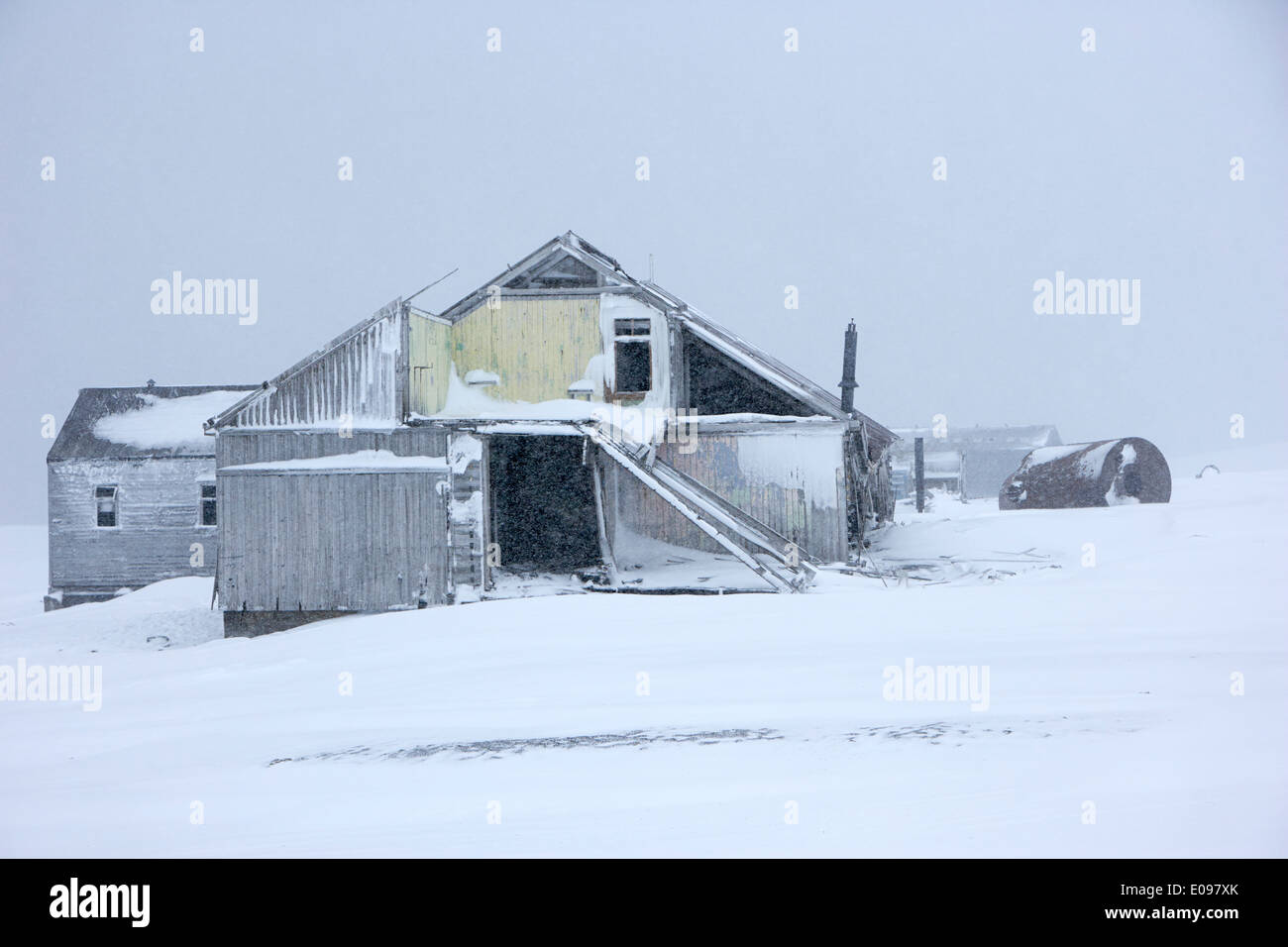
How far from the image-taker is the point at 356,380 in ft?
54.9

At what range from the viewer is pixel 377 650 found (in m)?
10.7

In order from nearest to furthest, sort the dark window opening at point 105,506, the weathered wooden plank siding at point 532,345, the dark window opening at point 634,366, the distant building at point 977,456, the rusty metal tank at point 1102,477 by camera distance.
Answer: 1. the weathered wooden plank siding at point 532,345
2. the dark window opening at point 634,366
3. the rusty metal tank at point 1102,477
4. the dark window opening at point 105,506
5. the distant building at point 977,456

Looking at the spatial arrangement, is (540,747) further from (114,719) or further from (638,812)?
(114,719)

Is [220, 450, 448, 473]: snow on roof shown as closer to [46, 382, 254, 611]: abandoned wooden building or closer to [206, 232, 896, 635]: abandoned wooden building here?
[206, 232, 896, 635]: abandoned wooden building

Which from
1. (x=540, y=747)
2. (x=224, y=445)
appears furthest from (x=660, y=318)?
(x=540, y=747)

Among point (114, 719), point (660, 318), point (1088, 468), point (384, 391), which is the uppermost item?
point (660, 318)

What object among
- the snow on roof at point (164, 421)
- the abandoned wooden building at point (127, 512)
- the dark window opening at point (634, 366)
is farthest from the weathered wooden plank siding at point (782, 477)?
the snow on roof at point (164, 421)

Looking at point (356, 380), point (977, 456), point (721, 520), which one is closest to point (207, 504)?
point (356, 380)

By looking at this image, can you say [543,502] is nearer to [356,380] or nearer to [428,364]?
[428,364]

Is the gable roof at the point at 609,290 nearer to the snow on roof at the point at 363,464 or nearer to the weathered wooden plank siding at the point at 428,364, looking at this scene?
the weathered wooden plank siding at the point at 428,364

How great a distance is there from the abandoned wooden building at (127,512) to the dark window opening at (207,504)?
26mm

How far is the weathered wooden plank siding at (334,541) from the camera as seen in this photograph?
16641 mm

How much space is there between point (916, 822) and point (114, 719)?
7.29 meters
